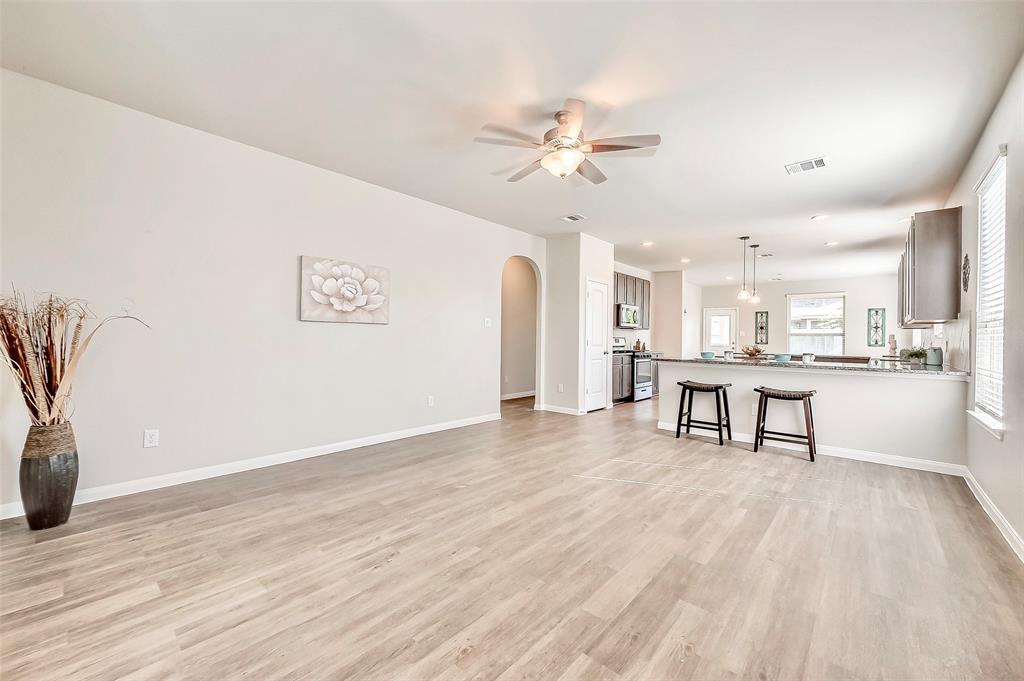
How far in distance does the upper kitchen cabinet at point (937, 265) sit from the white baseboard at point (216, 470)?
5052 mm

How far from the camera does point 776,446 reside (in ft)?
15.4

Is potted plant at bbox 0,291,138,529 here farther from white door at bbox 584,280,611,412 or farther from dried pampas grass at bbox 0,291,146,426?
white door at bbox 584,280,611,412

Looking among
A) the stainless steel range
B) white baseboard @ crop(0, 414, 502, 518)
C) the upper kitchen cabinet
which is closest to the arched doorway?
the stainless steel range

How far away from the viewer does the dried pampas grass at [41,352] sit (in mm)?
2490

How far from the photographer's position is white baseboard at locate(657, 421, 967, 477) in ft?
12.6

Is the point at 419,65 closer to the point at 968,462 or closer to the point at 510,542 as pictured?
the point at 510,542

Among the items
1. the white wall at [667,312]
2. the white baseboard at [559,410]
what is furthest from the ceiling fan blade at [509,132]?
the white wall at [667,312]

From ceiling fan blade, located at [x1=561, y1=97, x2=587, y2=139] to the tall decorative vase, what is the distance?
146 inches

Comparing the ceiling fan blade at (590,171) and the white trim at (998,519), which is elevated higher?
the ceiling fan blade at (590,171)

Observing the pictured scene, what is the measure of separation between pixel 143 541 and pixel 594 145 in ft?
11.8

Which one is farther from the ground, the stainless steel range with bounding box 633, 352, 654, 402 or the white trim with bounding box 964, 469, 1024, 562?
the stainless steel range with bounding box 633, 352, 654, 402

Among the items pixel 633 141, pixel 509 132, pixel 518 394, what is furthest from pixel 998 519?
pixel 518 394

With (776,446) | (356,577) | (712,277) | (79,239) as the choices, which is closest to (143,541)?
(356,577)

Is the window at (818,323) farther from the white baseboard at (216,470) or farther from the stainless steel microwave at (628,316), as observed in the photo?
the white baseboard at (216,470)
